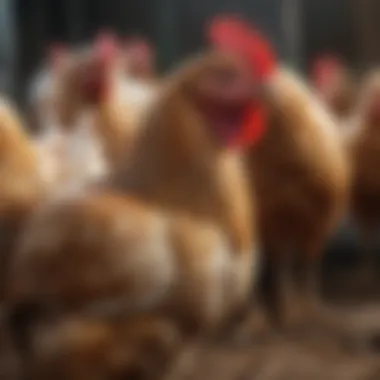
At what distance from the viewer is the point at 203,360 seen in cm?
162

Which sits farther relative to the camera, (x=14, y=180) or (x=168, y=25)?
(x=168, y=25)

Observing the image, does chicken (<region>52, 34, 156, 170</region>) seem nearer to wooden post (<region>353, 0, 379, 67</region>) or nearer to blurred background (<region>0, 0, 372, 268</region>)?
blurred background (<region>0, 0, 372, 268</region>)

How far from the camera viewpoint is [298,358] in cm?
160

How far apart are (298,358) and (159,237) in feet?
1.64

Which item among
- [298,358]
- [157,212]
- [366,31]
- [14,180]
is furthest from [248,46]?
[366,31]

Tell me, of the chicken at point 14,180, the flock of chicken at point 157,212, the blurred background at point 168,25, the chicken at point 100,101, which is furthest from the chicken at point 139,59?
the chicken at point 14,180

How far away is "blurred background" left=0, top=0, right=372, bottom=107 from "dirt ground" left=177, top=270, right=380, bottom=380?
0.67 meters

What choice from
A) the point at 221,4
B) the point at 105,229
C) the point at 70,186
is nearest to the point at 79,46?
the point at 221,4

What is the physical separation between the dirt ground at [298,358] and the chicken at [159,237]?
0.23 meters

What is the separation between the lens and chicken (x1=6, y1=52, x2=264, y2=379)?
1191 mm

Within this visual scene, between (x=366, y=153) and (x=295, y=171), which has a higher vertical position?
(x=366, y=153)

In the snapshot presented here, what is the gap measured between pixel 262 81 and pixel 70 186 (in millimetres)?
295

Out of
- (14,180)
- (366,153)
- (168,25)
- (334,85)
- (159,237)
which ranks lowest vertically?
(159,237)

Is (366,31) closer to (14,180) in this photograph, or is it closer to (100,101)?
(100,101)
